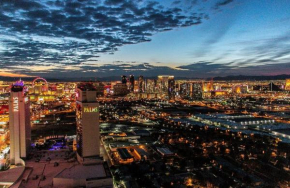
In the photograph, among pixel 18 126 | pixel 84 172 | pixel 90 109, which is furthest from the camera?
pixel 18 126

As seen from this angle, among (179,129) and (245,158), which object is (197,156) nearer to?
(245,158)

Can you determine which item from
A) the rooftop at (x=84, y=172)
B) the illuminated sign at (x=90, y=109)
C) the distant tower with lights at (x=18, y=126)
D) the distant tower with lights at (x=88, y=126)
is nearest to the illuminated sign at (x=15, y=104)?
the distant tower with lights at (x=18, y=126)

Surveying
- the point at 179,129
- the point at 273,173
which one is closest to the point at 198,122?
the point at 179,129

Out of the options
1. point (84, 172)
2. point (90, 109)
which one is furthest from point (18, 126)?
point (84, 172)

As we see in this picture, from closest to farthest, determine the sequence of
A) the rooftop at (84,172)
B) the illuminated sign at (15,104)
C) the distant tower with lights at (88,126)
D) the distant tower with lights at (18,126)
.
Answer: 1. the rooftop at (84,172)
2. the distant tower with lights at (88,126)
3. the distant tower with lights at (18,126)
4. the illuminated sign at (15,104)

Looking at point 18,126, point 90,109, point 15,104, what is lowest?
point 18,126

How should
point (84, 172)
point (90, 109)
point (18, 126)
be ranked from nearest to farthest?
point (84, 172)
point (90, 109)
point (18, 126)

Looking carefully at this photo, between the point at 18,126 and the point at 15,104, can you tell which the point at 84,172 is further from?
the point at 15,104

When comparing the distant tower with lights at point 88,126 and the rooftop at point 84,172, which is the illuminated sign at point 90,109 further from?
the rooftop at point 84,172
